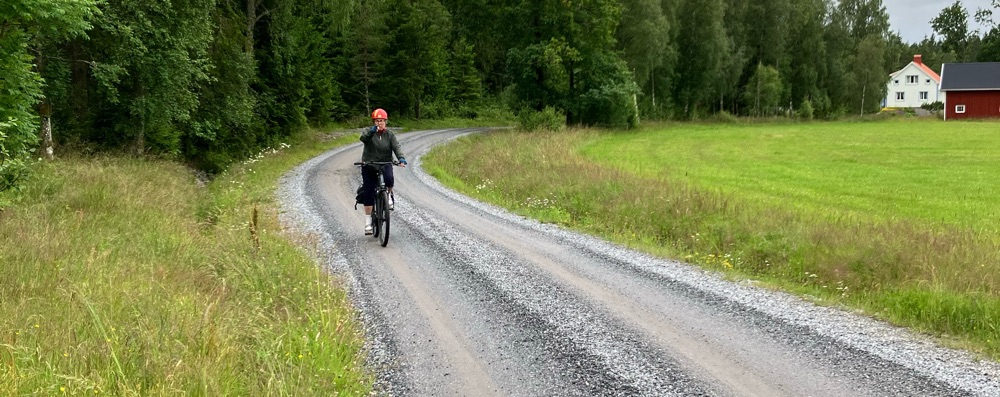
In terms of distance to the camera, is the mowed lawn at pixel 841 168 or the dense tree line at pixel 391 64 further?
the mowed lawn at pixel 841 168

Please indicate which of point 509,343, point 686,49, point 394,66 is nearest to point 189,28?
point 509,343

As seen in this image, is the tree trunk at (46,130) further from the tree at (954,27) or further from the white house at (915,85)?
the tree at (954,27)

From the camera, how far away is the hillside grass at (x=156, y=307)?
339cm

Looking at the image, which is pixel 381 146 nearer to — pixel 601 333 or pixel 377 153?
pixel 377 153

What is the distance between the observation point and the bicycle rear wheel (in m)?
8.77

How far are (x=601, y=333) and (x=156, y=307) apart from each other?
360 centimetres

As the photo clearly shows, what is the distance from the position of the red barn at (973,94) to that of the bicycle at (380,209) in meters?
69.4

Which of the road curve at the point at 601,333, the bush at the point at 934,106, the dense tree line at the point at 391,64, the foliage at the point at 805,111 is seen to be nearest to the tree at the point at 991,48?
the dense tree line at the point at 391,64

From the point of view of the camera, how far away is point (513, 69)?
37.6 meters

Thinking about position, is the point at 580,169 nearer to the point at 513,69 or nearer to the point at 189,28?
the point at 189,28

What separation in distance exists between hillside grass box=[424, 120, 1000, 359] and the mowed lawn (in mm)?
84

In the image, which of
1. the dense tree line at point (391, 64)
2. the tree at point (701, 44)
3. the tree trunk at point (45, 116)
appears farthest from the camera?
the tree at point (701, 44)

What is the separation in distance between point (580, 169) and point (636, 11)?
3271 cm

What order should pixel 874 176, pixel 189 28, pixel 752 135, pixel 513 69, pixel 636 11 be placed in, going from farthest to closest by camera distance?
pixel 636 11, pixel 752 135, pixel 513 69, pixel 874 176, pixel 189 28
